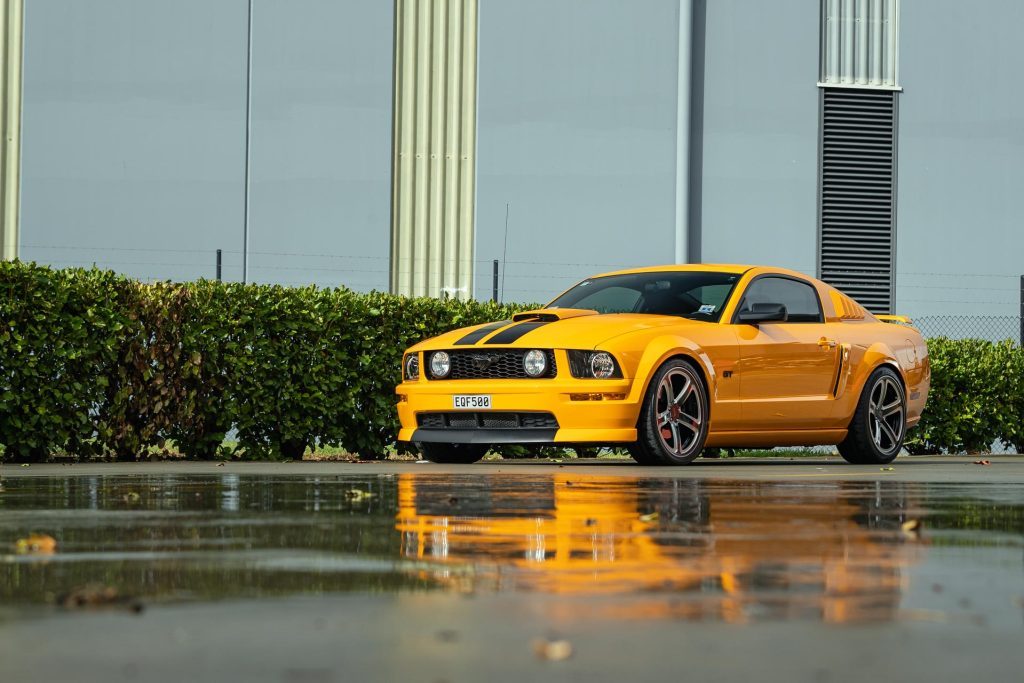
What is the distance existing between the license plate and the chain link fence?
1147 cm

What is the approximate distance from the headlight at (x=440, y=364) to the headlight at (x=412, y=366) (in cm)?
19

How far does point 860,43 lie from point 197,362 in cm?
1214

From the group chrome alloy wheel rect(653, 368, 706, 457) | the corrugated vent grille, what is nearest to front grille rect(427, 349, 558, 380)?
chrome alloy wheel rect(653, 368, 706, 457)

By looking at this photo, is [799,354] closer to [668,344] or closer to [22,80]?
[668,344]

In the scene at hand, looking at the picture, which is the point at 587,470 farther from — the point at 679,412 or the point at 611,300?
the point at 611,300

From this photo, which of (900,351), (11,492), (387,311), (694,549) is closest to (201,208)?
(387,311)

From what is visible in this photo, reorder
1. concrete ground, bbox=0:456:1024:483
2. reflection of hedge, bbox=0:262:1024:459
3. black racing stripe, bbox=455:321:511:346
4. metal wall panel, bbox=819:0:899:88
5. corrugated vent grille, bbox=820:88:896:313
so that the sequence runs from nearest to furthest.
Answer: concrete ground, bbox=0:456:1024:483
black racing stripe, bbox=455:321:511:346
reflection of hedge, bbox=0:262:1024:459
metal wall panel, bbox=819:0:899:88
corrugated vent grille, bbox=820:88:896:313

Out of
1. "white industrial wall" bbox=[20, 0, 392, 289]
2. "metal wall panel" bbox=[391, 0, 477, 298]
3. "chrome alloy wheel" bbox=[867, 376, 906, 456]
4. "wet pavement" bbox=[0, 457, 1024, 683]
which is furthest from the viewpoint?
→ "metal wall panel" bbox=[391, 0, 477, 298]

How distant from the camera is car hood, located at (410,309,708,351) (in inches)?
453

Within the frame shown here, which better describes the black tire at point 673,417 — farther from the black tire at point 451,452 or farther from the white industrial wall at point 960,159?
the white industrial wall at point 960,159

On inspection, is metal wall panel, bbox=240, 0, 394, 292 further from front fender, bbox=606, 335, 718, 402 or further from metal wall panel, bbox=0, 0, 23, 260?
front fender, bbox=606, 335, 718, 402

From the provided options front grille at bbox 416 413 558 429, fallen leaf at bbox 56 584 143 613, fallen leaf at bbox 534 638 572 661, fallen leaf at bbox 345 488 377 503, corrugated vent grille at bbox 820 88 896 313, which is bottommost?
fallen leaf at bbox 345 488 377 503

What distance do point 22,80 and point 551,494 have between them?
43.6 feet

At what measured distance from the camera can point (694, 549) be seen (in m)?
5.10
